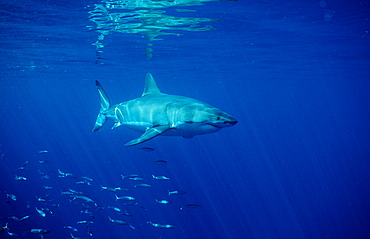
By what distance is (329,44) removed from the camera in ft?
61.3

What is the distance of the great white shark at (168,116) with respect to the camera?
18.5ft

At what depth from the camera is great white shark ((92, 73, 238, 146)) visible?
563 centimetres

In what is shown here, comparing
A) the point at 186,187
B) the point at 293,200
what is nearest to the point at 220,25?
the point at 186,187

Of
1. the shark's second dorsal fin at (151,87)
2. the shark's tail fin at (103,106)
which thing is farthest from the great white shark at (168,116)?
the shark's tail fin at (103,106)

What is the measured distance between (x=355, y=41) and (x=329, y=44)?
158cm

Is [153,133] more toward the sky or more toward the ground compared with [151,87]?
more toward the ground

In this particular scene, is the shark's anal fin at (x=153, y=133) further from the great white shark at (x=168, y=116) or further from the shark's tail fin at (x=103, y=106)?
the shark's tail fin at (x=103, y=106)

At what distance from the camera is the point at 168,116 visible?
6621 mm

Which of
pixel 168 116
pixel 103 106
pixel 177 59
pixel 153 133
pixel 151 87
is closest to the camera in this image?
pixel 153 133

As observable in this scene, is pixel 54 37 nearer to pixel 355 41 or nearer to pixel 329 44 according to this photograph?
pixel 329 44

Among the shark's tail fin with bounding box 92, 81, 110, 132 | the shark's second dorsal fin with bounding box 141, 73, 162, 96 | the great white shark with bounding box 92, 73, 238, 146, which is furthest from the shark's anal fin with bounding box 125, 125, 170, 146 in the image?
the shark's tail fin with bounding box 92, 81, 110, 132

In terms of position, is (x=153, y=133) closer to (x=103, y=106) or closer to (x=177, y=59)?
(x=103, y=106)

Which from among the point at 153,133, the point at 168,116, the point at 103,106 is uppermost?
the point at 168,116

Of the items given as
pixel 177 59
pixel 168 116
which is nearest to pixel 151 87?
pixel 168 116
